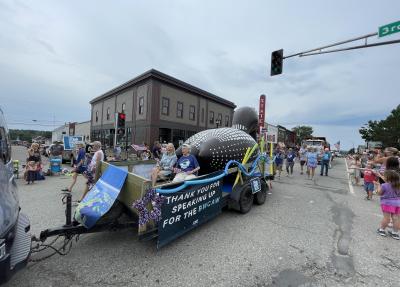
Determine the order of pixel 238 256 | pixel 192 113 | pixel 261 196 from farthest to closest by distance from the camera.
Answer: pixel 192 113 < pixel 261 196 < pixel 238 256

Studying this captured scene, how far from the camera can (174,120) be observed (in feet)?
72.4

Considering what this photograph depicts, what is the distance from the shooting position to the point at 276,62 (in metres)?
9.58

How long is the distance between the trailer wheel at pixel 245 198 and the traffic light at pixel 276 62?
670 centimetres

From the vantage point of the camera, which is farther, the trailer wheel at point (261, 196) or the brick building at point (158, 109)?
the brick building at point (158, 109)

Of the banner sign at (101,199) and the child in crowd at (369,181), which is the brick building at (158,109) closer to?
the banner sign at (101,199)

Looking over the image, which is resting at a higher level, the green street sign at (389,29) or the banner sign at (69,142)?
the green street sign at (389,29)

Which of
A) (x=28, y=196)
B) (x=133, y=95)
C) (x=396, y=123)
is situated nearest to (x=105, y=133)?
(x=133, y=95)

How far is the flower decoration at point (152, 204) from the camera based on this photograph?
269 centimetres

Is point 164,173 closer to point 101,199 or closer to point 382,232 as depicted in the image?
point 101,199

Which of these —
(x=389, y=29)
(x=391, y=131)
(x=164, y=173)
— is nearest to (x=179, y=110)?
(x=389, y=29)

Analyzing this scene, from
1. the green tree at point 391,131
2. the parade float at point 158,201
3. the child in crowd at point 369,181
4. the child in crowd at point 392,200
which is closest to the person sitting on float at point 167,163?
the parade float at point 158,201

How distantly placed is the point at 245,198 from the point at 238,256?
187 cm

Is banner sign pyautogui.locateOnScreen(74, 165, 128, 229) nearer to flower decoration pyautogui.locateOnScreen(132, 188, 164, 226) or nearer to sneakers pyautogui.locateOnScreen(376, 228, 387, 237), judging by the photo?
flower decoration pyautogui.locateOnScreen(132, 188, 164, 226)

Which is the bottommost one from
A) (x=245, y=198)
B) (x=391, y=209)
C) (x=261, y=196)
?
(x=261, y=196)
